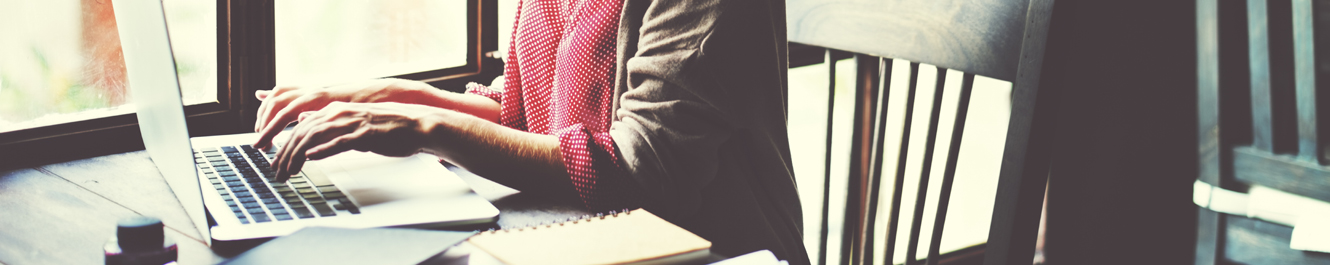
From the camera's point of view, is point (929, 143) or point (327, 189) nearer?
point (327, 189)

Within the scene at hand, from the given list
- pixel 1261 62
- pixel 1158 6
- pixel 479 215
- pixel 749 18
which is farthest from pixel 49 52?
pixel 1261 62

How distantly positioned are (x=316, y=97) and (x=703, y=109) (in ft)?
1.64

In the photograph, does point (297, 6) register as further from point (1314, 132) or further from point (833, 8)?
point (1314, 132)

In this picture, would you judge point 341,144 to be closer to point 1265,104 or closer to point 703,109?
point 703,109

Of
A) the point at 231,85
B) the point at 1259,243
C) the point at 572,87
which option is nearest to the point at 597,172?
the point at 572,87

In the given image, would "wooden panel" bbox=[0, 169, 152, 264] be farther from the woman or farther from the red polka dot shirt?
the red polka dot shirt

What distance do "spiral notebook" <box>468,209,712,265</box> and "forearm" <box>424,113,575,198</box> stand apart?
0.22m

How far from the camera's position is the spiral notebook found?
0.50 meters

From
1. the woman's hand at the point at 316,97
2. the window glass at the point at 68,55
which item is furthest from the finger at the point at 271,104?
the window glass at the point at 68,55

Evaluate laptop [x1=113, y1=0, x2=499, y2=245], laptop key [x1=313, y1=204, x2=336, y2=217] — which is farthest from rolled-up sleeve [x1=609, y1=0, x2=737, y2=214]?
laptop key [x1=313, y1=204, x2=336, y2=217]

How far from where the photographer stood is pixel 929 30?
2.60 ft

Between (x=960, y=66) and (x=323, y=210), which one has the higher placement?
(x=960, y=66)

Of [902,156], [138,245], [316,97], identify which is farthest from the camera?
[316,97]

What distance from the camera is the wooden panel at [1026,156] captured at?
655mm
